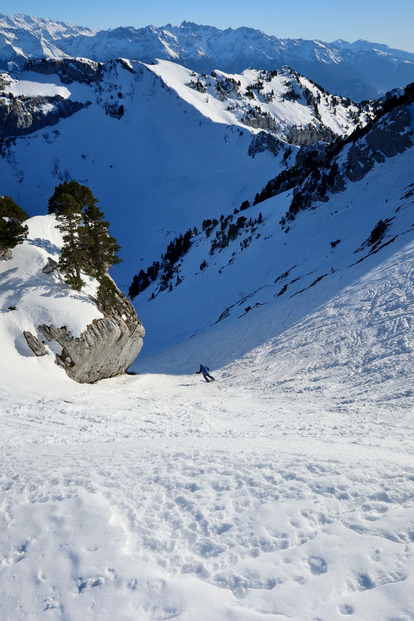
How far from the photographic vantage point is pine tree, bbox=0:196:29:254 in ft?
81.8

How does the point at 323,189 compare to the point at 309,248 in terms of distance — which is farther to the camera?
the point at 323,189

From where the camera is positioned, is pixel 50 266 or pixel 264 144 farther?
pixel 264 144

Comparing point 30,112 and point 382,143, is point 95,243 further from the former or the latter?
point 30,112

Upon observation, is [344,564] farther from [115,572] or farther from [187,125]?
[187,125]

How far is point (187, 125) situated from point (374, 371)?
159 m

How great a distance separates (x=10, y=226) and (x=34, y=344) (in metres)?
9.38

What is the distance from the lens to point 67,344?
941 inches

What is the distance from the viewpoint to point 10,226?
2552cm

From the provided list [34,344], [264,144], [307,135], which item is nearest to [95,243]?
[34,344]

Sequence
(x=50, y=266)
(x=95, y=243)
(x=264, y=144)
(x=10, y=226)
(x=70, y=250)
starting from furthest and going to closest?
(x=264, y=144) → (x=95, y=243) → (x=70, y=250) → (x=50, y=266) → (x=10, y=226)

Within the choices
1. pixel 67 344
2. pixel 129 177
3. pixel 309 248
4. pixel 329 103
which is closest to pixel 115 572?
pixel 67 344

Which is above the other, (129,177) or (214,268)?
(129,177)

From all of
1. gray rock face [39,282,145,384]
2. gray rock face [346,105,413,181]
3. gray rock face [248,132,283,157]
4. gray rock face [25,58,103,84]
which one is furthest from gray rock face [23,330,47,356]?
gray rock face [25,58,103,84]

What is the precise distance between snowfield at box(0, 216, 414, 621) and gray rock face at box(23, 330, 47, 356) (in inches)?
226
